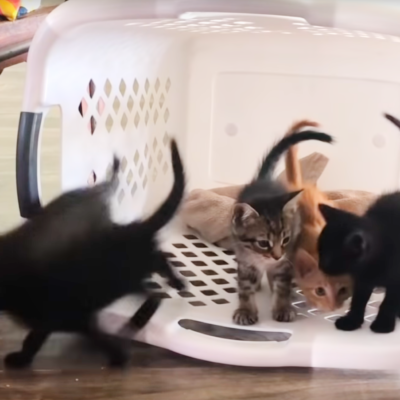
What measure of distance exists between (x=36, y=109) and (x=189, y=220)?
329 mm

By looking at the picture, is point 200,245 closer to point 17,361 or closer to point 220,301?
point 220,301

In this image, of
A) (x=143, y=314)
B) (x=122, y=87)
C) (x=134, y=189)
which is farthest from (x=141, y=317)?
(x=122, y=87)

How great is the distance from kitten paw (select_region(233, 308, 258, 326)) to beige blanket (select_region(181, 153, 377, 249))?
16 centimetres

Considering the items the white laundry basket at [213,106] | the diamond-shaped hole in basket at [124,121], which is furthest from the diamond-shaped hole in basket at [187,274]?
the diamond-shaped hole in basket at [124,121]

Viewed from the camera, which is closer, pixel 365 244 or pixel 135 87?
pixel 365 244

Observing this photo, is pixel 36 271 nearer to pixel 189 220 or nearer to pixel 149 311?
pixel 149 311

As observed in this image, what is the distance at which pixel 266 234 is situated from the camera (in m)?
0.69

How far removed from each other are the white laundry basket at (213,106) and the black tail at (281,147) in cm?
12

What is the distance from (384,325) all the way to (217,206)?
1.03ft

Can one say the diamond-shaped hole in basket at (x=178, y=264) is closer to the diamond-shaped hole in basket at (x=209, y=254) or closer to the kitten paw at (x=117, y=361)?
the diamond-shaped hole in basket at (x=209, y=254)

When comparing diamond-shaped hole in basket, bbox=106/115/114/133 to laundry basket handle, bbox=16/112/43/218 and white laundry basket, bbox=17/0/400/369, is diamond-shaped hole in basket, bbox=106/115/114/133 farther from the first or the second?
laundry basket handle, bbox=16/112/43/218

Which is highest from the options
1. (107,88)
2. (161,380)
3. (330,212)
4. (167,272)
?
Result: (107,88)

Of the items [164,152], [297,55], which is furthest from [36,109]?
[297,55]

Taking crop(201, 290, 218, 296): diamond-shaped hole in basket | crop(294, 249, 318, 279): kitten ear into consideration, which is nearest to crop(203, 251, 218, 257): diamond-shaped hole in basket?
crop(201, 290, 218, 296): diamond-shaped hole in basket
